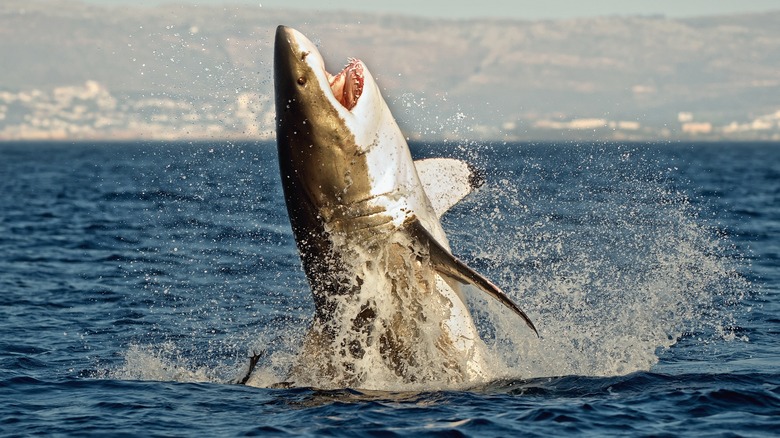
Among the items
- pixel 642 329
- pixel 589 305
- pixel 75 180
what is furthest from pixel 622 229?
pixel 75 180

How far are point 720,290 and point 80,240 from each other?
61.5 ft

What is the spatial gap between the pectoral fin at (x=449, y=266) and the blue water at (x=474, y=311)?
4.60 feet

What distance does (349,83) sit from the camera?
12305 mm

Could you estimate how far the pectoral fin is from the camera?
11.8 metres

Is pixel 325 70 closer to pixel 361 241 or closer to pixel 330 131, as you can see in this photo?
pixel 330 131

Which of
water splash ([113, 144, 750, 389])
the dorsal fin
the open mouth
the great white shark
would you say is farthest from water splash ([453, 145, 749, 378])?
the open mouth

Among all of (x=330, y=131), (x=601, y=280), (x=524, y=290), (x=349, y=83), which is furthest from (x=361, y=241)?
(x=601, y=280)

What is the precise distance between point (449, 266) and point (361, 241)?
1182mm

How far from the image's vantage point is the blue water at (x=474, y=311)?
471 inches

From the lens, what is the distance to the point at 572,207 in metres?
36.6

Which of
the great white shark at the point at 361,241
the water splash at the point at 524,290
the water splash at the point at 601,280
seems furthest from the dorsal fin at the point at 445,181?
the water splash at the point at 601,280

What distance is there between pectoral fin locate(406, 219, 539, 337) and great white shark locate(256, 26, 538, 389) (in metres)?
0.02

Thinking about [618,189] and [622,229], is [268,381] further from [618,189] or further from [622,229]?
[618,189]

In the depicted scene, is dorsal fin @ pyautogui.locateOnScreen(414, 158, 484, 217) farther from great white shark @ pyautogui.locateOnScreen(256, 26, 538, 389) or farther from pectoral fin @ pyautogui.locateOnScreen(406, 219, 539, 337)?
pectoral fin @ pyautogui.locateOnScreen(406, 219, 539, 337)
